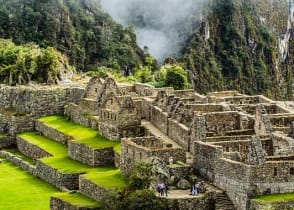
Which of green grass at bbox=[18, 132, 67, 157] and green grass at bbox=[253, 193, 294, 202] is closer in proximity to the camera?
green grass at bbox=[253, 193, 294, 202]

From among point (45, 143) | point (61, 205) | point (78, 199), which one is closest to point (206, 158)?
point (78, 199)

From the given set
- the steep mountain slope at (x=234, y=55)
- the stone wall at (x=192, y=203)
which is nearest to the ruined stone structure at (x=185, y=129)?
the stone wall at (x=192, y=203)

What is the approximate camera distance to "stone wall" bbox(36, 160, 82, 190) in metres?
52.0

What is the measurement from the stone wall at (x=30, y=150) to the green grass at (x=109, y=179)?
26.2 ft

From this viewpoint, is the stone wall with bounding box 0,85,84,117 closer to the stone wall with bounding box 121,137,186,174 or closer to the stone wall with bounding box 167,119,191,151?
the stone wall with bounding box 167,119,191,151

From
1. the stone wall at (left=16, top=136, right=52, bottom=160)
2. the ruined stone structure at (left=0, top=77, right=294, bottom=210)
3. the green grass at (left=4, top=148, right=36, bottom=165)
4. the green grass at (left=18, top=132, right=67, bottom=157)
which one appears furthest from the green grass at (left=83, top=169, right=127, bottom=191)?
the green grass at (left=4, top=148, right=36, bottom=165)

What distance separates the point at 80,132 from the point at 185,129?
30.1 ft

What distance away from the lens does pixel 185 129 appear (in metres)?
50.3

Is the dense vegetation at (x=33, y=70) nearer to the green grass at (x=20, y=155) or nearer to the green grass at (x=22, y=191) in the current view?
the green grass at (x=20, y=155)

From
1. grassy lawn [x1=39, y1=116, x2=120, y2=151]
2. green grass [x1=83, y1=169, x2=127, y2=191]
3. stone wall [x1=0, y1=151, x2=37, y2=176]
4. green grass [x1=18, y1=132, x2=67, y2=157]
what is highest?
grassy lawn [x1=39, y1=116, x2=120, y2=151]

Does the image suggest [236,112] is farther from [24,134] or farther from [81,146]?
[24,134]

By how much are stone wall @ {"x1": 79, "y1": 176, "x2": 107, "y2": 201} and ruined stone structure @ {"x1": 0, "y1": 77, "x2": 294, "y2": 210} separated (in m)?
0.14

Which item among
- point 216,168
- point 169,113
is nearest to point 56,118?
point 169,113

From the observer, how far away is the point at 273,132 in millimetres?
47688
